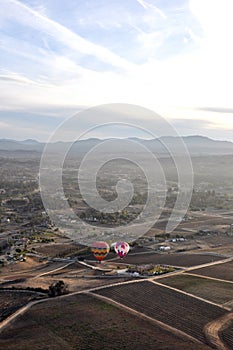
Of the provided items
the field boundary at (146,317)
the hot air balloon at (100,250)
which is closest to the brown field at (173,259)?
the hot air balloon at (100,250)

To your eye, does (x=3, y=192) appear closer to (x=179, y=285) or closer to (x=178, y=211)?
(x=178, y=211)

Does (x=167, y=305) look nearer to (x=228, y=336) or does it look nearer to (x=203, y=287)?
(x=203, y=287)

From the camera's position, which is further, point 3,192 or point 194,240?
point 3,192

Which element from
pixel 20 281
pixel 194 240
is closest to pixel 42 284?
pixel 20 281

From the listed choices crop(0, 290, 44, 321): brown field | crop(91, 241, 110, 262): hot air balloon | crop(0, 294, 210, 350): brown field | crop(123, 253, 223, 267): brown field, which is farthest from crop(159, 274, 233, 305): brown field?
crop(0, 290, 44, 321): brown field

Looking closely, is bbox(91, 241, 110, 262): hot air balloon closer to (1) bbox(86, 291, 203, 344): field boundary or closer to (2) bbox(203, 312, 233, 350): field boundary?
(1) bbox(86, 291, 203, 344): field boundary

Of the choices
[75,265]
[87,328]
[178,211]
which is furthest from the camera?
[178,211]

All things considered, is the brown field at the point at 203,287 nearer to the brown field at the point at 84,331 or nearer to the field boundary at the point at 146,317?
the field boundary at the point at 146,317
